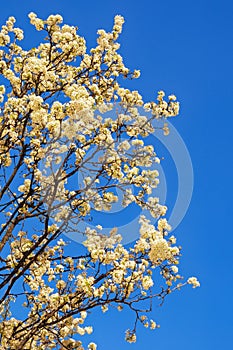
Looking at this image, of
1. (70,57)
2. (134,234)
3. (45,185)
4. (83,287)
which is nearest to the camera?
(83,287)

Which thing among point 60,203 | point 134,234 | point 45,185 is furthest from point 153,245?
point 45,185

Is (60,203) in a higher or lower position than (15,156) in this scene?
lower

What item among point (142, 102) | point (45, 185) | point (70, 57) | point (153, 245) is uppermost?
point (70, 57)

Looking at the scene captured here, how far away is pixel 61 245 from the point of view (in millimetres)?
9844

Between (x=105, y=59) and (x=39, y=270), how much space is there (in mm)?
4571

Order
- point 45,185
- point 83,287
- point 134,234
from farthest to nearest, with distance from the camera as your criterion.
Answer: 1. point 45,185
2. point 134,234
3. point 83,287

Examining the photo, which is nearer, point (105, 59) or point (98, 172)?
point (98, 172)

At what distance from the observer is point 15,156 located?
965 cm

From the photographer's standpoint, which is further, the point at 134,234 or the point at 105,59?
the point at 105,59

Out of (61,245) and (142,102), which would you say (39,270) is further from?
(142,102)

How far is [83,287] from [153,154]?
2.67m

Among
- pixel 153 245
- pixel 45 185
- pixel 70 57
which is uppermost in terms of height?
pixel 70 57

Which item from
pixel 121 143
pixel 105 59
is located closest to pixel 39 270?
pixel 121 143

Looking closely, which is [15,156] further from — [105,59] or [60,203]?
[105,59]
